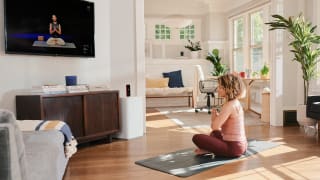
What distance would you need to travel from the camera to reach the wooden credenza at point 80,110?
149 inches

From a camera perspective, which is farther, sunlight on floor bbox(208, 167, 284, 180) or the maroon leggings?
the maroon leggings

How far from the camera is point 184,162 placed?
3.51m

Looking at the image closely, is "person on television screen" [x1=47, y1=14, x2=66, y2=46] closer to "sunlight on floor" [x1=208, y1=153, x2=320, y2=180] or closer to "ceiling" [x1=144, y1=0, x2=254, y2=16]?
"sunlight on floor" [x1=208, y1=153, x2=320, y2=180]

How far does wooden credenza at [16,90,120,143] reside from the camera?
380 centimetres

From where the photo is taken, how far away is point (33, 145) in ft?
7.29

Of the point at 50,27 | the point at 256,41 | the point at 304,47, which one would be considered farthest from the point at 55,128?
the point at 256,41

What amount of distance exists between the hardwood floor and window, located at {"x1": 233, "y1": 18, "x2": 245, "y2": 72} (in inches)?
149

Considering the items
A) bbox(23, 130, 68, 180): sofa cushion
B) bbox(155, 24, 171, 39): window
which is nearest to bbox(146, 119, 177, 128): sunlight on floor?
bbox(23, 130, 68, 180): sofa cushion

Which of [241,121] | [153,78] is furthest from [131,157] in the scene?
[153,78]

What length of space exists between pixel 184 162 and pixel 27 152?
70.8 inches

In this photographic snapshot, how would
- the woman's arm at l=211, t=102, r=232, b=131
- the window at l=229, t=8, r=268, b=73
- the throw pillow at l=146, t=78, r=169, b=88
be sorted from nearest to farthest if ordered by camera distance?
the woman's arm at l=211, t=102, r=232, b=131 < the window at l=229, t=8, r=268, b=73 < the throw pillow at l=146, t=78, r=169, b=88

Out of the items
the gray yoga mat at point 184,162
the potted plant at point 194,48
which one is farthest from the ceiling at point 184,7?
the gray yoga mat at point 184,162

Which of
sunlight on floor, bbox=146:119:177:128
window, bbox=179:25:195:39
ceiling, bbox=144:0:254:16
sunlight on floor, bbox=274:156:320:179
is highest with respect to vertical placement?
ceiling, bbox=144:0:254:16

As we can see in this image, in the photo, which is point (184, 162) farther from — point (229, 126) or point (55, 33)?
point (55, 33)
